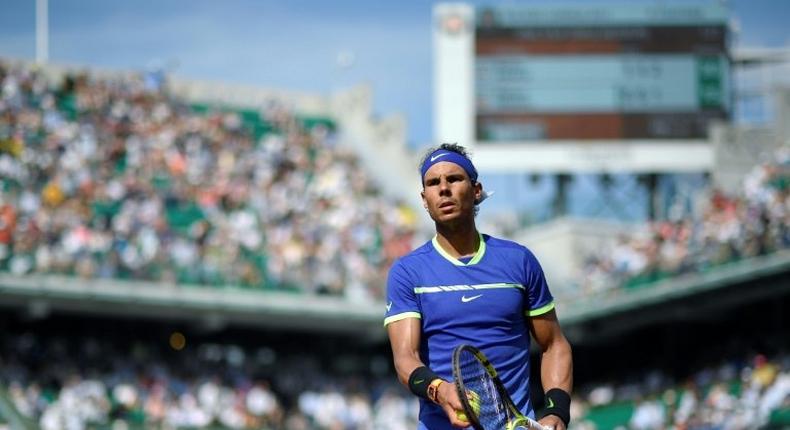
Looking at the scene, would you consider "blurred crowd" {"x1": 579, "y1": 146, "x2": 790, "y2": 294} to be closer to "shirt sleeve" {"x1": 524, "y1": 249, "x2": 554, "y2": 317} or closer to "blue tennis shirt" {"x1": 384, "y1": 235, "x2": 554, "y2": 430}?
"shirt sleeve" {"x1": 524, "y1": 249, "x2": 554, "y2": 317}

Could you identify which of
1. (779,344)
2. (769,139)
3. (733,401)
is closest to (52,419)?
(733,401)

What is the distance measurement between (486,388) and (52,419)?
1718cm

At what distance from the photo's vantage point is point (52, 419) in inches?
865

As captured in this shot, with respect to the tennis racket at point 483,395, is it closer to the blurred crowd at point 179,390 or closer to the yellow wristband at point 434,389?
the yellow wristband at point 434,389

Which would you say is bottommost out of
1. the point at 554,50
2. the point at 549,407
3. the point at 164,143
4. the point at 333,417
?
the point at 333,417

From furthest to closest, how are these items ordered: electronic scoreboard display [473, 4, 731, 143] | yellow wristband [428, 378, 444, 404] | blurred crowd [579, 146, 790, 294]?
electronic scoreboard display [473, 4, 731, 143]
blurred crowd [579, 146, 790, 294]
yellow wristband [428, 378, 444, 404]

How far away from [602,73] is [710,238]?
292 inches

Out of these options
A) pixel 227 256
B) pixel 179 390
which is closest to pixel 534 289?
pixel 179 390

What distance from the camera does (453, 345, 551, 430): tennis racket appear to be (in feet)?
18.4

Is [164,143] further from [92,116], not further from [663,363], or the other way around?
[663,363]

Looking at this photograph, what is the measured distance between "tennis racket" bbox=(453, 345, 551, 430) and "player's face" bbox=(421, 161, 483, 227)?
68 cm

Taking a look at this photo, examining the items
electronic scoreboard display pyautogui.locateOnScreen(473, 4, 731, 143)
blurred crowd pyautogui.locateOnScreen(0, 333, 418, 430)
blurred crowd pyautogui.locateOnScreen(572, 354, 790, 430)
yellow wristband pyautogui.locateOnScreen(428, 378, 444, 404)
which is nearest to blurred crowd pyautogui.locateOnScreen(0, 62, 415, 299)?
blurred crowd pyautogui.locateOnScreen(0, 333, 418, 430)

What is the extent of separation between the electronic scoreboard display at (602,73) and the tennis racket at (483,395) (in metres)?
24.5

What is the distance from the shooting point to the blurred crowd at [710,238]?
75.3 feet
